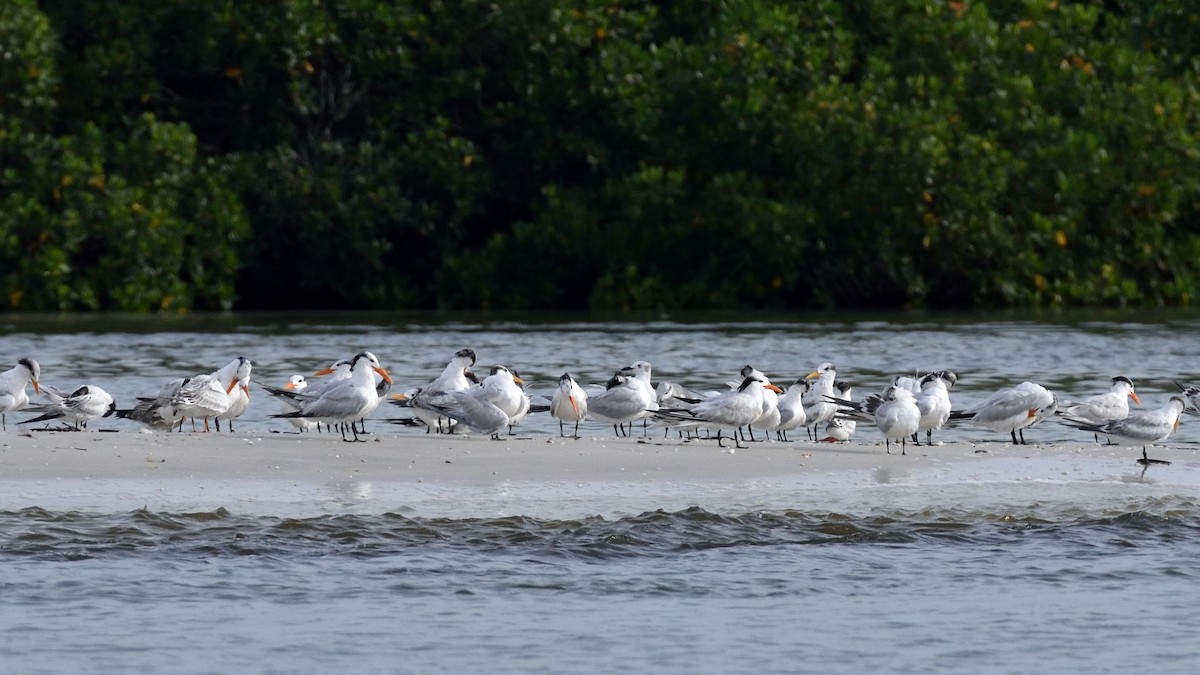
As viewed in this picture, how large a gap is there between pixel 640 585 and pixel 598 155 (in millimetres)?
31005

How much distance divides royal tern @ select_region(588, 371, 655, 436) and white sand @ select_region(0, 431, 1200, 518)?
0.38 m

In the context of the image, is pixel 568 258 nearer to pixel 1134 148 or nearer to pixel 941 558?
pixel 1134 148

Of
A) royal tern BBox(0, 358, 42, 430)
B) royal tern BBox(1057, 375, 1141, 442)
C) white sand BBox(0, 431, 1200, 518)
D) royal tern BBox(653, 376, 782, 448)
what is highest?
royal tern BBox(0, 358, 42, 430)

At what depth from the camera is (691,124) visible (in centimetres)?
4128

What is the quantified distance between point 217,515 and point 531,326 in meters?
22.6

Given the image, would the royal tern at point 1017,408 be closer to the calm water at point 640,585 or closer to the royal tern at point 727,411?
the calm water at point 640,585

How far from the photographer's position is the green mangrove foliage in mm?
39344

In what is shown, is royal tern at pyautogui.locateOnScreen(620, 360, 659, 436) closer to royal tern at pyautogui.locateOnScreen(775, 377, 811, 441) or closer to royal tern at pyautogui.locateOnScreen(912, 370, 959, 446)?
royal tern at pyautogui.locateOnScreen(775, 377, 811, 441)

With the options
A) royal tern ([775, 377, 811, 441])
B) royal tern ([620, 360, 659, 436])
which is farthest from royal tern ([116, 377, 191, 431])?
royal tern ([775, 377, 811, 441])

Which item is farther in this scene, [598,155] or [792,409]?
[598,155]

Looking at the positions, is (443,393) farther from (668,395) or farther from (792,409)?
(792,409)

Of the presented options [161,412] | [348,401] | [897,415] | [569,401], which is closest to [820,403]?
[897,415]

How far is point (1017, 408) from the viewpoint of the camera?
16.1m

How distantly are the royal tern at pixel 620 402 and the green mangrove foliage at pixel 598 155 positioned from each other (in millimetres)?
23040
